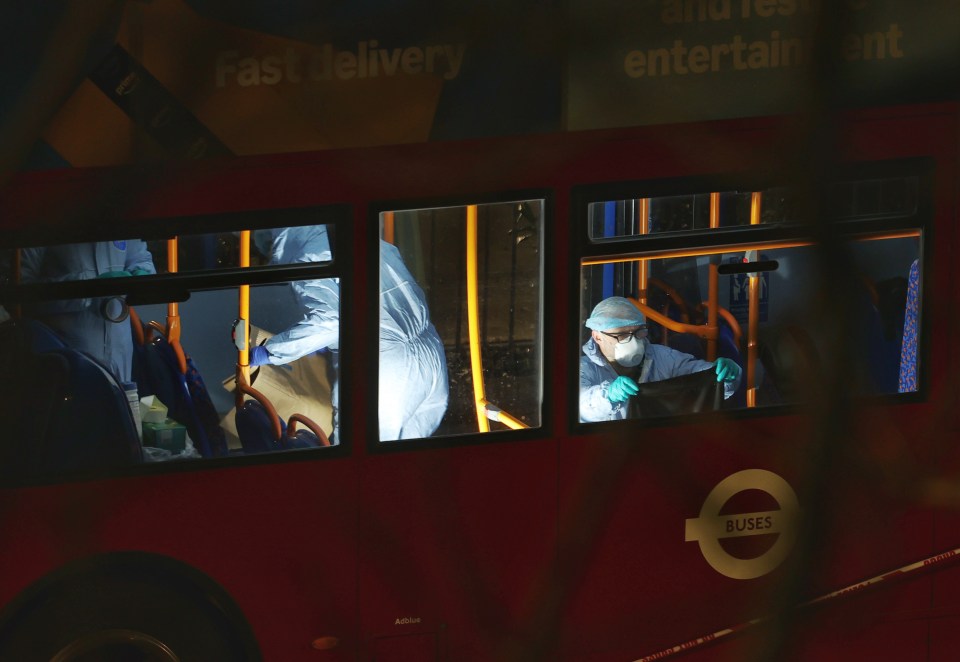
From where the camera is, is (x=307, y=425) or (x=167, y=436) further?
(x=307, y=425)

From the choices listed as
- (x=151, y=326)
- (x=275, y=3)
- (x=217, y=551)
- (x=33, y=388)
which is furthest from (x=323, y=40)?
(x=217, y=551)

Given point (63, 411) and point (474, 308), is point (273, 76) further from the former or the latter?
point (63, 411)

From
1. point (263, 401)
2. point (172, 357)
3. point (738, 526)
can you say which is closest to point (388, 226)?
point (263, 401)

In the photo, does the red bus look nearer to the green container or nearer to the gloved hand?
the green container

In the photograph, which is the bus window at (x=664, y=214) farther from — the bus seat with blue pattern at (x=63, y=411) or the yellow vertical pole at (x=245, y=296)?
the bus seat with blue pattern at (x=63, y=411)

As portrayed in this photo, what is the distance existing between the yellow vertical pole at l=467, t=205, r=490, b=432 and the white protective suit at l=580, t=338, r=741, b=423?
394mm

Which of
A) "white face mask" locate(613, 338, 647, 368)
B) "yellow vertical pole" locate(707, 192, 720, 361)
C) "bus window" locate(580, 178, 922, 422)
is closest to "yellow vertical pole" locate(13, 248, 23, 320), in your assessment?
"bus window" locate(580, 178, 922, 422)

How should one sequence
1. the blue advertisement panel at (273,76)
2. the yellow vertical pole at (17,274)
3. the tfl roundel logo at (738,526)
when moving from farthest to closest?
1. the tfl roundel logo at (738,526)
2. the yellow vertical pole at (17,274)
3. the blue advertisement panel at (273,76)

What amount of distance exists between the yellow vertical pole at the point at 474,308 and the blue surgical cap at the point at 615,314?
16.8 inches

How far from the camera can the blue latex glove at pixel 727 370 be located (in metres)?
5.14

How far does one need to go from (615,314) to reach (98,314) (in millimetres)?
1843

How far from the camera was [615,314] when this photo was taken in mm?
4973

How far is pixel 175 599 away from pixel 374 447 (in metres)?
0.89

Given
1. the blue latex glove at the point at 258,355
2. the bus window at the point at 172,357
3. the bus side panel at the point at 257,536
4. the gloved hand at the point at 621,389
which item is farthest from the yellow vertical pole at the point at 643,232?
the blue latex glove at the point at 258,355
